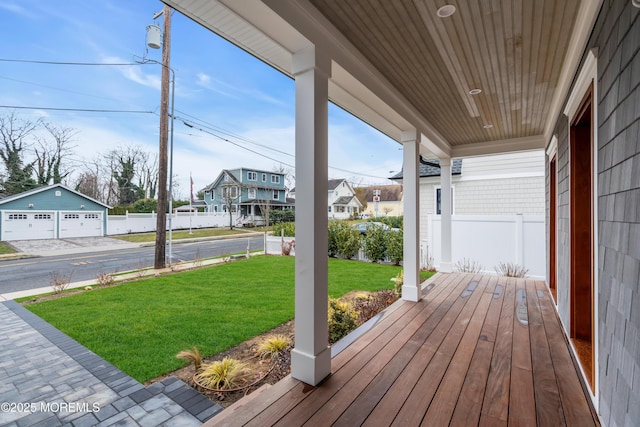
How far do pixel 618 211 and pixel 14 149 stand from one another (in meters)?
6.07

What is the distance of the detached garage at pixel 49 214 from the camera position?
4.52 metres

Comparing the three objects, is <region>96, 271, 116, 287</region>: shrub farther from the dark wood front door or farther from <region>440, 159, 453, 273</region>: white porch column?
the dark wood front door

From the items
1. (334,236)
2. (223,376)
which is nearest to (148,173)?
(334,236)

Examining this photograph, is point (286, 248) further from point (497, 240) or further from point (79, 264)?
point (497, 240)

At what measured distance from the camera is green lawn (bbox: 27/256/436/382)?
3.36m

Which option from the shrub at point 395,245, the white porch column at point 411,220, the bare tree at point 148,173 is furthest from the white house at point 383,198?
the white porch column at point 411,220

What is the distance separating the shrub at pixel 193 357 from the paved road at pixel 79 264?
4.67 meters

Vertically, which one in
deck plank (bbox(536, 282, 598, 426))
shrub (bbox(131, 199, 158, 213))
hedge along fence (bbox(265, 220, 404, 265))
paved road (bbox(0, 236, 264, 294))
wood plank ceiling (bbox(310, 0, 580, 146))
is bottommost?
paved road (bbox(0, 236, 264, 294))

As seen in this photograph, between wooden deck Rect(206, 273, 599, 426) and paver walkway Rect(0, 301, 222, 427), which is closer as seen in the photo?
wooden deck Rect(206, 273, 599, 426)

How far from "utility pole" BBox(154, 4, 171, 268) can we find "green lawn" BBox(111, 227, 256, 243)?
1.80 metres

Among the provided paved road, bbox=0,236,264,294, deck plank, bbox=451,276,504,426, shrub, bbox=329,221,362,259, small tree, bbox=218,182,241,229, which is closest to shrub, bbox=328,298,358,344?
deck plank, bbox=451,276,504,426

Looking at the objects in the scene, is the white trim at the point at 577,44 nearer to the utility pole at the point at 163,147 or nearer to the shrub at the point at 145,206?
the utility pole at the point at 163,147

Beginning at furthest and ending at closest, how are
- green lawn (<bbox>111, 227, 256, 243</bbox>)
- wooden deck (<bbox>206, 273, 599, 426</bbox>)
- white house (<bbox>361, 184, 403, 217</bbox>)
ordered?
white house (<bbox>361, 184, 403, 217</bbox>) → green lawn (<bbox>111, 227, 256, 243</bbox>) → wooden deck (<bbox>206, 273, 599, 426</bbox>)

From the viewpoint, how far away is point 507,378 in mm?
2104
